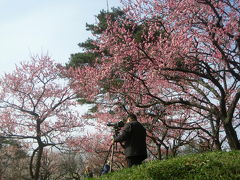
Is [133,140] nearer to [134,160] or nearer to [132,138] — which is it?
[132,138]

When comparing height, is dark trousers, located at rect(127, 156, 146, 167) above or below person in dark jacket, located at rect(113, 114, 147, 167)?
below

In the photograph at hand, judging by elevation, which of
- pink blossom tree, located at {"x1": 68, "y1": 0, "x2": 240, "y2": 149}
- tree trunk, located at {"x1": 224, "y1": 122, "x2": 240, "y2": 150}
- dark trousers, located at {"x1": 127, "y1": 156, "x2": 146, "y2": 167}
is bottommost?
dark trousers, located at {"x1": 127, "y1": 156, "x2": 146, "y2": 167}

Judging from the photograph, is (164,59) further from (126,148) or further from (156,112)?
(156,112)

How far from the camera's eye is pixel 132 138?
18.3 feet

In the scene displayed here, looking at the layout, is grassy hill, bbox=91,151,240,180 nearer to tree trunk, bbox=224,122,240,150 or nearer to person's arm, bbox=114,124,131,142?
person's arm, bbox=114,124,131,142

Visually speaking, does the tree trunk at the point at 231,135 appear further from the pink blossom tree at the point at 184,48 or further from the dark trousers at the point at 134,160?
the dark trousers at the point at 134,160

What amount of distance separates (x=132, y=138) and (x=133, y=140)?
53 mm

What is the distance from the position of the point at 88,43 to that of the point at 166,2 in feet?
34.6

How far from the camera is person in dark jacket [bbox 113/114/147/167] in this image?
18.0ft

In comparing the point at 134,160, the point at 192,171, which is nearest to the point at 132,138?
the point at 134,160

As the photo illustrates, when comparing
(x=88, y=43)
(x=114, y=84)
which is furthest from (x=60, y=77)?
(x=114, y=84)

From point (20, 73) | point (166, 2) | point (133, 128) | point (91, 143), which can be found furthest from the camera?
point (91, 143)

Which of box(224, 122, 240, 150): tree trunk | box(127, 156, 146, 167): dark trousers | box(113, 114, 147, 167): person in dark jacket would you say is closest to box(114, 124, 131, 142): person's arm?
box(113, 114, 147, 167): person in dark jacket

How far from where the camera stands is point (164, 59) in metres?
7.51
